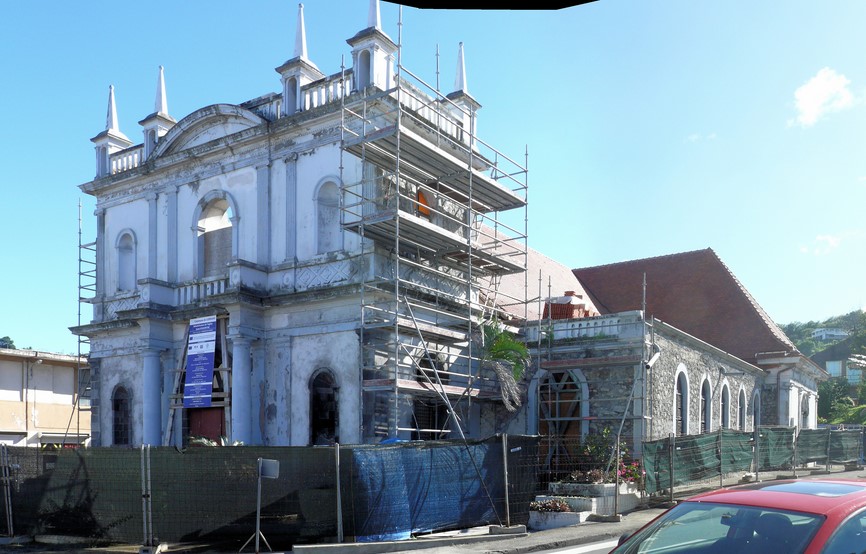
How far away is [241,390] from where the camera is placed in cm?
2178

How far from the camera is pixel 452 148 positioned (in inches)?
925

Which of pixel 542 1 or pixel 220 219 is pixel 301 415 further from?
pixel 542 1

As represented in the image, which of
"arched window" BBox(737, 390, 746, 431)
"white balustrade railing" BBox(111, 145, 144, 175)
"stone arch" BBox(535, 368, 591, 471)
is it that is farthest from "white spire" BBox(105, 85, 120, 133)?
"arched window" BBox(737, 390, 746, 431)

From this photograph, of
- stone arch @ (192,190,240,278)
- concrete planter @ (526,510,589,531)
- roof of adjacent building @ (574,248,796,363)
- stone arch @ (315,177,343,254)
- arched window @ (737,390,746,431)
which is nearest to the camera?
concrete planter @ (526,510,589,531)

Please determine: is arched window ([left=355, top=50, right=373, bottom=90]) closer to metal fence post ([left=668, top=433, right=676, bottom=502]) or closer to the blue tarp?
the blue tarp

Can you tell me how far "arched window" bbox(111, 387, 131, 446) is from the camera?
2534cm

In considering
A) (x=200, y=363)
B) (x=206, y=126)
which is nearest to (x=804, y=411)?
(x=200, y=363)

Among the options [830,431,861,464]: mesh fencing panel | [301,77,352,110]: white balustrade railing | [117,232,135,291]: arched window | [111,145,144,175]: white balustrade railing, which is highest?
[301,77,352,110]: white balustrade railing

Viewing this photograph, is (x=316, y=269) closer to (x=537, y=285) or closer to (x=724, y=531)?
(x=537, y=285)

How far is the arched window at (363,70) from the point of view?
2139cm

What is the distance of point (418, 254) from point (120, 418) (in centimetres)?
1111

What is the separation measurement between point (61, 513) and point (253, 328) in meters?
9.16

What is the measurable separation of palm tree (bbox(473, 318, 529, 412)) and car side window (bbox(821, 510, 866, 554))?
16.1 m

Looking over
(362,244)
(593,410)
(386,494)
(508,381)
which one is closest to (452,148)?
(362,244)
